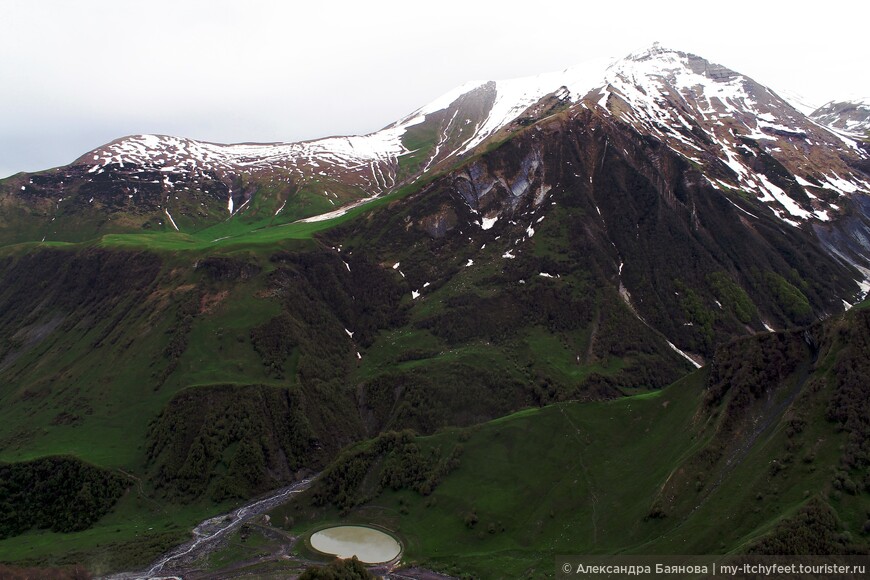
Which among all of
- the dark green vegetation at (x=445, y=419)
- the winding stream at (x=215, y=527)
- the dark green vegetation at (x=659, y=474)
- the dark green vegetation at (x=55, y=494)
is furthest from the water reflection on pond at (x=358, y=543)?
the dark green vegetation at (x=55, y=494)

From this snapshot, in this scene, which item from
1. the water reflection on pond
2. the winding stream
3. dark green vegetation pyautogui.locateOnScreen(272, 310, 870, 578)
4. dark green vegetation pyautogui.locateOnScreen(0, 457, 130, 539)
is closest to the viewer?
dark green vegetation pyautogui.locateOnScreen(272, 310, 870, 578)

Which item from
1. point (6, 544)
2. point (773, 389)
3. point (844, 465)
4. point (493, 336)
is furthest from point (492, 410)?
point (6, 544)

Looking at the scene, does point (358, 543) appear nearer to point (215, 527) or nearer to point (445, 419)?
point (215, 527)

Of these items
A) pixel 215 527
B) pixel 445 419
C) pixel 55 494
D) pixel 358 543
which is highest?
pixel 55 494

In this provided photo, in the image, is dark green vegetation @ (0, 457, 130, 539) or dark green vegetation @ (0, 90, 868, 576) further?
dark green vegetation @ (0, 457, 130, 539)

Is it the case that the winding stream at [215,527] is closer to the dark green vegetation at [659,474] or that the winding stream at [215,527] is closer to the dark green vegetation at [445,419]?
the dark green vegetation at [445,419]

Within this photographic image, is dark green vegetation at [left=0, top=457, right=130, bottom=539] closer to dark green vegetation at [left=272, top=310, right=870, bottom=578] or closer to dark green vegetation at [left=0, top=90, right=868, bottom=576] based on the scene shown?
dark green vegetation at [left=0, top=90, right=868, bottom=576]

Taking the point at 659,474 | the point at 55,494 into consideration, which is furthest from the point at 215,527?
the point at 659,474

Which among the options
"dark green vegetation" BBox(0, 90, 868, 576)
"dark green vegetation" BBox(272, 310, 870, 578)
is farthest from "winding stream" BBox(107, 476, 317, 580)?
"dark green vegetation" BBox(272, 310, 870, 578)
